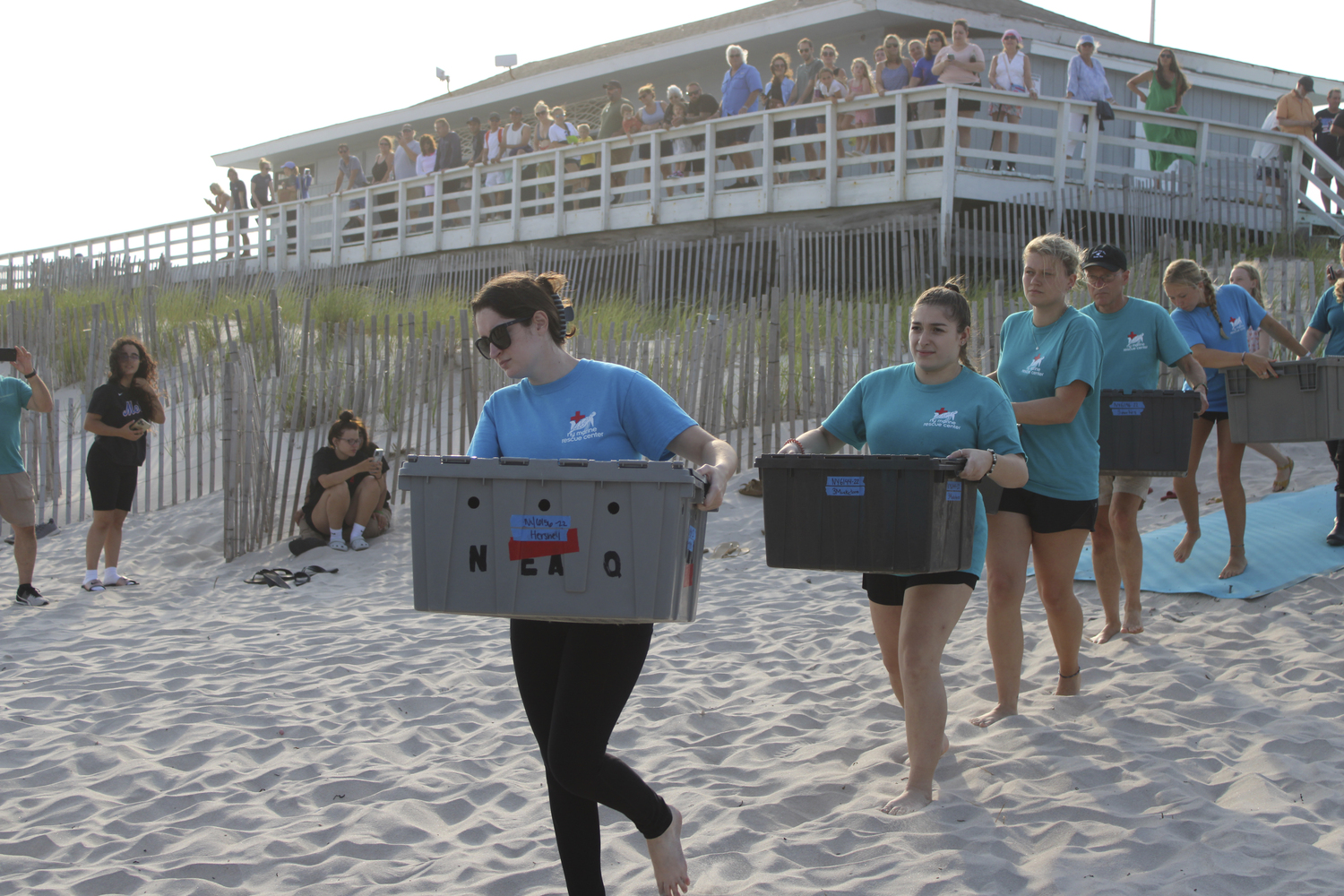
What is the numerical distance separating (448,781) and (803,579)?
3.70 m

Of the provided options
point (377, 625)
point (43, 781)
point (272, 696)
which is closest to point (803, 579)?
point (377, 625)

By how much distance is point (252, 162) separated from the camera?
1134 inches

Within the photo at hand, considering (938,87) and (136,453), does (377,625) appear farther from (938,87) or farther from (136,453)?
(938,87)

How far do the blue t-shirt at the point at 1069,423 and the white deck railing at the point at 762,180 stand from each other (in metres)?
9.41

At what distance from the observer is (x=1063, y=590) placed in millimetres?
4207

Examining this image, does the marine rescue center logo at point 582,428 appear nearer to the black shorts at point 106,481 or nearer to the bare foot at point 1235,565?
the bare foot at point 1235,565

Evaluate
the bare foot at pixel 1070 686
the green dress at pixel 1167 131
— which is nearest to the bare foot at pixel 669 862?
the bare foot at pixel 1070 686

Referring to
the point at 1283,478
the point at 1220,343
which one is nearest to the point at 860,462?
the point at 1220,343

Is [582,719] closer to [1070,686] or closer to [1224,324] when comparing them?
[1070,686]

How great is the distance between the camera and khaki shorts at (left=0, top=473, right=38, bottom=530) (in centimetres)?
727

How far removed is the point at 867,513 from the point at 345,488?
6411 mm

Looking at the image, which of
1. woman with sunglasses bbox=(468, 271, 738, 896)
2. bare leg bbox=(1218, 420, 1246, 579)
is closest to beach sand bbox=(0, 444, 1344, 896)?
bare leg bbox=(1218, 420, 1246, 579)

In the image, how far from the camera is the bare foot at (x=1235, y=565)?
606cm

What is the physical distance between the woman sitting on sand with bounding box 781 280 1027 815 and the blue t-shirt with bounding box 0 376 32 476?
20.3 ft
